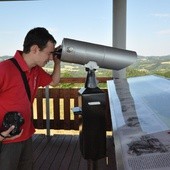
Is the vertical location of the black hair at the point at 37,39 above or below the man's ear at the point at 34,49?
above

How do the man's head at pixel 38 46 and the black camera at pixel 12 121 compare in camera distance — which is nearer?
the black camera at pixel 12 121

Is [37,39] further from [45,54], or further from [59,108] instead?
[59,108]

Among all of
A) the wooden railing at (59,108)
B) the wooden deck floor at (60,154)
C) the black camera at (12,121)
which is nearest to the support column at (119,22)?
the wooden railing at (59,108)

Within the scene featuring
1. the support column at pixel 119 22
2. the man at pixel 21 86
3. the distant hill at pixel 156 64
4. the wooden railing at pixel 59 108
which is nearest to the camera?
the man at pixel 21 86

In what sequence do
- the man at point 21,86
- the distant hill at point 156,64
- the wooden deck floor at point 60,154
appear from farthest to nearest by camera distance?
the distant hill at point 156,64, the wooden deck floor at point 60,154, the man at point 21,86

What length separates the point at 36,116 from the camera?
200 inches

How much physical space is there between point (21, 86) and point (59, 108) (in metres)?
3.14

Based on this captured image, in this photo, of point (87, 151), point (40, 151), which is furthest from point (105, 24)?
point (87, 151)

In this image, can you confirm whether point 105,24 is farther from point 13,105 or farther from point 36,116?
point 13,105

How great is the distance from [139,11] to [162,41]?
→ 47.5 inches

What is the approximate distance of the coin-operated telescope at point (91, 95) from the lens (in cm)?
200

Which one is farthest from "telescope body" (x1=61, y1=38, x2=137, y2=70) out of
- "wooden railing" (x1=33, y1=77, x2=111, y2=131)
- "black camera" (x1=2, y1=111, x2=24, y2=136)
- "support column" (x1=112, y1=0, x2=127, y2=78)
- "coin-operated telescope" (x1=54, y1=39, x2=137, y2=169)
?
"wooden railing" (x1=33, y1=77, x2=111, y2=131)

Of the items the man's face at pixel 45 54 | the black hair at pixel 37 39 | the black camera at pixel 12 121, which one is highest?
the black hair at pixel 37 39

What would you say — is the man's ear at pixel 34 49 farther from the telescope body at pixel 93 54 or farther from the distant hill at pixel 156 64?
the distant hill at pixel 156 64
